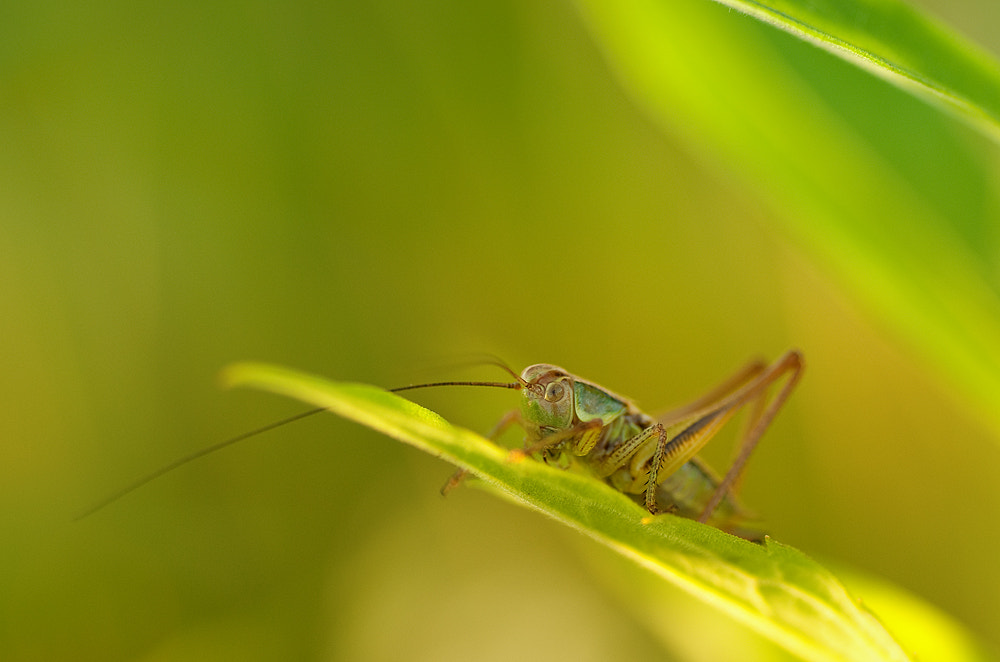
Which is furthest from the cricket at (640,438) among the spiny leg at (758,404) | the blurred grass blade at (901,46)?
the blurred grass blade at (901,46)

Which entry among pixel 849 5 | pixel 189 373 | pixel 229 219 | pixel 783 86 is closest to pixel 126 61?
pixel 229 219

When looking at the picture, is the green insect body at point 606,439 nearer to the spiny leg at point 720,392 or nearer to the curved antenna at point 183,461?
the spiny leg at point 720,392

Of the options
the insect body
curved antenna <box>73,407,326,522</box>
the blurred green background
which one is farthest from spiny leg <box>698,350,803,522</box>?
curved antenna <box>73,407,326,522</box>

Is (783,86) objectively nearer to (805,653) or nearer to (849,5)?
(849,5)

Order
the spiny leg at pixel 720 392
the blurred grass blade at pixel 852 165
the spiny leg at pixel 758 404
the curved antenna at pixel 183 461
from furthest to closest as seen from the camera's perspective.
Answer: the spiny leg at pixel 720 392, the spiny leg at pixel 758 404, the curved antenna at pixel 183 461, the blurred grass blade at pixel 852 165

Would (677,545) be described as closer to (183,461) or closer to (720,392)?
(183,461)

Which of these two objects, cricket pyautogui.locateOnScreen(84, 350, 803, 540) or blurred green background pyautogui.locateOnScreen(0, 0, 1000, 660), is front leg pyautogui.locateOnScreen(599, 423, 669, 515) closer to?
cricket pyautogui.locateOnScreen(84, 350, 803, 540)

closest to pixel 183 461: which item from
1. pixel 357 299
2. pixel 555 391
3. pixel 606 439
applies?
pixel 555 391
